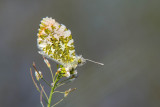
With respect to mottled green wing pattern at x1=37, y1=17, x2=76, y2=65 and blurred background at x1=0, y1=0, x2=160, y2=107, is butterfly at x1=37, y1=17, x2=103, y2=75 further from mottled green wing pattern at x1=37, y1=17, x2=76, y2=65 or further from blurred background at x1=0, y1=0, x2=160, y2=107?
blurred background at x1=0, y1=0, x2=160, y2=107

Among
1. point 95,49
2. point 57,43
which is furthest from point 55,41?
point 95,49

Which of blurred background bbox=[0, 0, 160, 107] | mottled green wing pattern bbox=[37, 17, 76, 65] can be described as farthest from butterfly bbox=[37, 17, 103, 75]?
blurred background bbox=[0, 0, 160, 107]

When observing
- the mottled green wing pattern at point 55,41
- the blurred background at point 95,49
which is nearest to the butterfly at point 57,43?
the mottled green wing pattern at point 55,41

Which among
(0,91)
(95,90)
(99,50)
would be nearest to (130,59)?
(99,50)

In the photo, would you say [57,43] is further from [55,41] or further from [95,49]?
[95,49]

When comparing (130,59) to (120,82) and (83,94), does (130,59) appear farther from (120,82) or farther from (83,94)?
(83,94)

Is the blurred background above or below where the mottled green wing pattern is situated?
above
